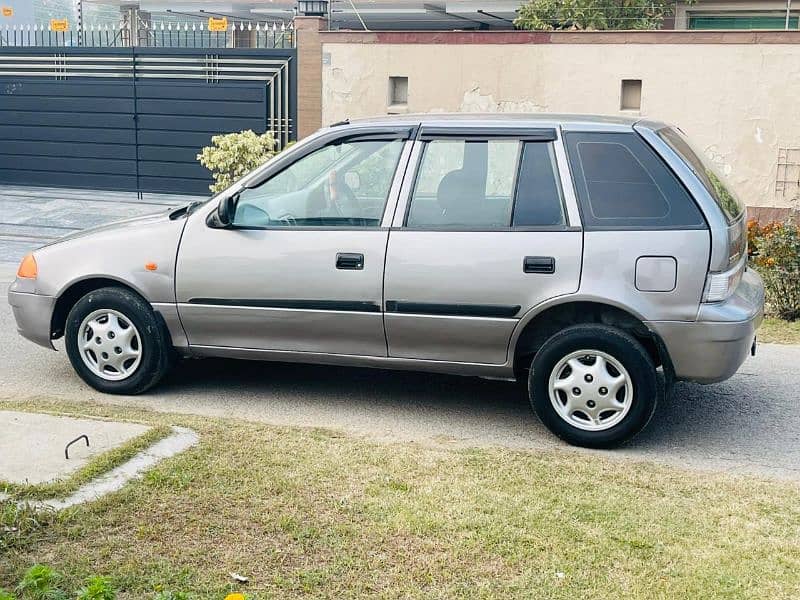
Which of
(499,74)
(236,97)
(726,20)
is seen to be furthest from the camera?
(726,20)

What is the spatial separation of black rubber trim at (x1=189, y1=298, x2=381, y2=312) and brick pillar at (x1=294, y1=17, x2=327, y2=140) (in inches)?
330

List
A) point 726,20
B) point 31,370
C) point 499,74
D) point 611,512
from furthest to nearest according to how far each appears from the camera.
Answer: point 726,20, point 499,74, point 31,370, point 611,512

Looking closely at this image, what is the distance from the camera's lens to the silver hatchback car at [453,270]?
556 centimetres

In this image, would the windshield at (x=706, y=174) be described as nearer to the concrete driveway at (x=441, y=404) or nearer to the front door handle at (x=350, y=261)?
the concrete driveway at (x=441, y=404)

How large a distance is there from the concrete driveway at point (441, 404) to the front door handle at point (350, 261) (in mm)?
903

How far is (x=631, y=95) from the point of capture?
12906 millimetres

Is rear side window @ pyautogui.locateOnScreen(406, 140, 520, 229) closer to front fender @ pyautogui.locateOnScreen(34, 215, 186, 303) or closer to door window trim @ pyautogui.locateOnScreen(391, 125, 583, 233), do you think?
door window trim @ pyautogui.locateOnScreen(391, 125, 583, 233)

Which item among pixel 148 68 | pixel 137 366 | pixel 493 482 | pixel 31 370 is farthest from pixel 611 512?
pixel 148 68

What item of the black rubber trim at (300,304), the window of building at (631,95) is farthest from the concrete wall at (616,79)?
the black rubber trim at (300,304)

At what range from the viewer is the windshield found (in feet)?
18.9

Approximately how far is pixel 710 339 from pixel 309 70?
987cm

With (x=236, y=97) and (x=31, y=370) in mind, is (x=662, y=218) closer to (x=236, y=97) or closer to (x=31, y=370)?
(x=31, y=370)

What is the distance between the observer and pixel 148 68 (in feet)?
53.1

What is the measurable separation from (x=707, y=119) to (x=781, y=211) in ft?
4.57
